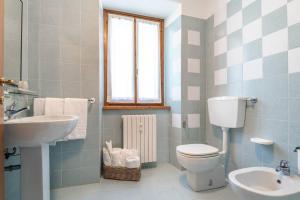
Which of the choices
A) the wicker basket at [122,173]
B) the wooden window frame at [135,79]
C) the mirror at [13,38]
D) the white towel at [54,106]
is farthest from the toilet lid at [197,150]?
the mirror at [13,38]

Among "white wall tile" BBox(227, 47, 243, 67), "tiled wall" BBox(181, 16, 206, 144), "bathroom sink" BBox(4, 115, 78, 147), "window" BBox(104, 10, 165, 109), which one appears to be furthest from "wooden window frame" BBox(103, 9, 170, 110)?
"bathroom sink" BBox(4, 115, 78, 147)

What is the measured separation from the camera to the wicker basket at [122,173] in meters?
2.03

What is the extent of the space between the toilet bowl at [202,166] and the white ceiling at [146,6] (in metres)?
1.80

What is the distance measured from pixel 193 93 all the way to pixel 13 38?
6.38 feet

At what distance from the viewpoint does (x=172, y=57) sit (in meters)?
2.52

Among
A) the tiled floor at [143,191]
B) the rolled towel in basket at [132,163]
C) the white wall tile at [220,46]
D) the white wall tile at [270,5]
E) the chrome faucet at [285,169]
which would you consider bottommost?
the tiled floor at [143,191]

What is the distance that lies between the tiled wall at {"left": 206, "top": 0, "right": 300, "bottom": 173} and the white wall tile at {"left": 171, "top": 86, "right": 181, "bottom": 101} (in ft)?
1.49

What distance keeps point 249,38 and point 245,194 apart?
1399mm

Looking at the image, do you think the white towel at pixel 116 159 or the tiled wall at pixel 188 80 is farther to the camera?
the tiled wall at pixel 188 80

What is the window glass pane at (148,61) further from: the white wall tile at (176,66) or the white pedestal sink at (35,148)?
the white pedestal sink at (35,148)

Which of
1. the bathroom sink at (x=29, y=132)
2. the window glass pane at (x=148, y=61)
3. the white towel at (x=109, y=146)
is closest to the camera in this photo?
the bathroom sink at (x=29, y=132)

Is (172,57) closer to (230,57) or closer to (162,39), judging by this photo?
(162,39)

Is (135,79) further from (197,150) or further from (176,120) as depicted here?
(197,150)

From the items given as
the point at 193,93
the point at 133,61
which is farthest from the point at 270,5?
the point at 133,61
